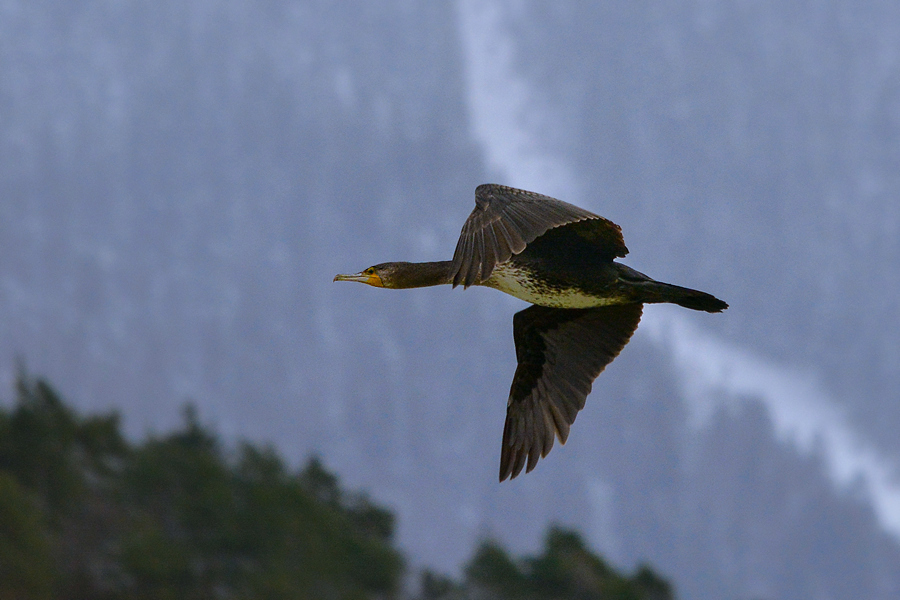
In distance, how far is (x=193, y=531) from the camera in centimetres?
2866

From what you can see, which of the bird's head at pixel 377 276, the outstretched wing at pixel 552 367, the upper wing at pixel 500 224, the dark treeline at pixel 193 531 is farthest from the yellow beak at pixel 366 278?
the dark treeline at pixel 193 531

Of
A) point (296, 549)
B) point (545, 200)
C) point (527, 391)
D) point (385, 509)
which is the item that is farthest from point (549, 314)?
point (385, 509)

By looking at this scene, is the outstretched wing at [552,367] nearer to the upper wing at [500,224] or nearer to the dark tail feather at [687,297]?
the dark tail feather at [687,297]

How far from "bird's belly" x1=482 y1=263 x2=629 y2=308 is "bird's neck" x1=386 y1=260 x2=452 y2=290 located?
2.70ft

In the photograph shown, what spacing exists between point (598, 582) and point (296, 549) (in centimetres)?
976

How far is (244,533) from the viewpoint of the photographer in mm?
28000

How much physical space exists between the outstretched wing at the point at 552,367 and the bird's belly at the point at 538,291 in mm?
414

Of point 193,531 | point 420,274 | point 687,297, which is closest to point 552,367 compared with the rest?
point 420,274

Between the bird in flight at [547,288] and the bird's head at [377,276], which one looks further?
the bird's head at [377,276]

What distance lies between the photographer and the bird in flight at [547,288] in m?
7.68

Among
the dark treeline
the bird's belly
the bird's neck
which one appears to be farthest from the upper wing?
the dark treeline

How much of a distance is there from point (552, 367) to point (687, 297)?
5.04 feet

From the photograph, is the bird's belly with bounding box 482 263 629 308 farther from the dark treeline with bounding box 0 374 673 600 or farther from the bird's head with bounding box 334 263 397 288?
the dark treeline with bounding box 0 374 673 600

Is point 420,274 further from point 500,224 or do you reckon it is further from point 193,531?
point 193,531
